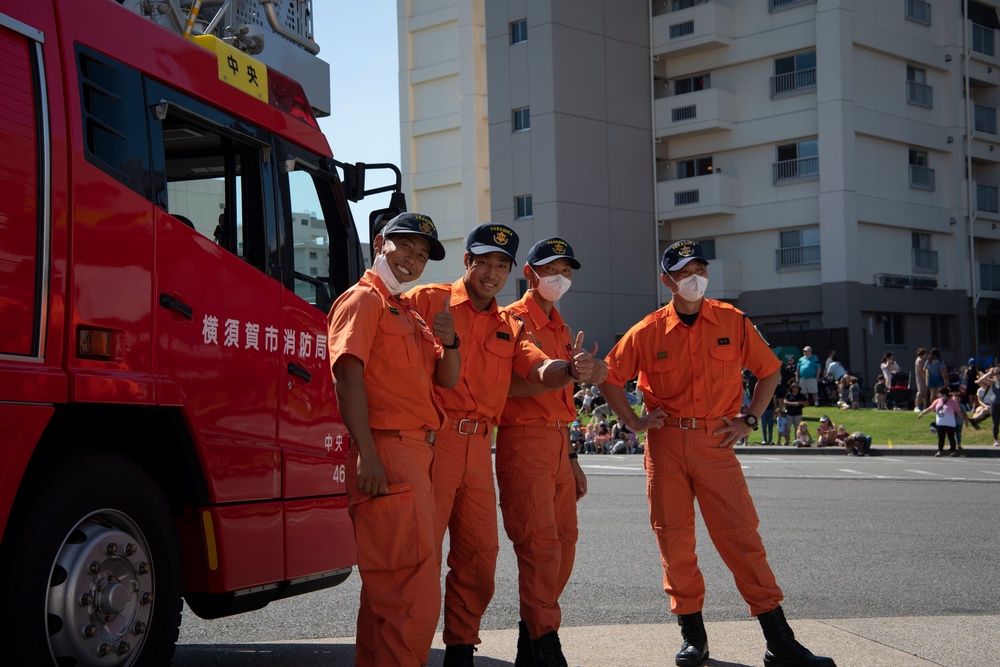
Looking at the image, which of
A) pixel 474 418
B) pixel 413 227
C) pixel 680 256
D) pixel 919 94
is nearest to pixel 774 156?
pixel 919 94

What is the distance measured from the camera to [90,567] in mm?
4559

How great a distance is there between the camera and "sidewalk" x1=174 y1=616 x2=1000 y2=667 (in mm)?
6086

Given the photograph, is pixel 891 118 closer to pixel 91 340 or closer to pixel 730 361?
pixel 730 361

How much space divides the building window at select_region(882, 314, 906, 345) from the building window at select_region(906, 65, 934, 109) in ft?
24.9

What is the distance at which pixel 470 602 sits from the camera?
5.70 m

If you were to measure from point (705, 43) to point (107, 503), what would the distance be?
41.5 meters

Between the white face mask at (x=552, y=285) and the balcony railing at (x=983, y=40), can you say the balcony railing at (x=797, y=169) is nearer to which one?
the balcony railing at (x=983, y=40)

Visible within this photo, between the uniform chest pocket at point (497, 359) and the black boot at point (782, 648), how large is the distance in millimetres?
1726

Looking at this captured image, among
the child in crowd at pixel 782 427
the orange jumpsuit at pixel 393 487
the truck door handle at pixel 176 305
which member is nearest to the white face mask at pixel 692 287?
the orange jumpsuit at pixel 393 487

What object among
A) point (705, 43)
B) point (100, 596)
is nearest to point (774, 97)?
point (705, 43)

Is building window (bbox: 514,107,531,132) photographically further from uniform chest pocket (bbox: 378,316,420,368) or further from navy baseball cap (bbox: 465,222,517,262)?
uniform chest pocket (bbox: 378,316,420,368)

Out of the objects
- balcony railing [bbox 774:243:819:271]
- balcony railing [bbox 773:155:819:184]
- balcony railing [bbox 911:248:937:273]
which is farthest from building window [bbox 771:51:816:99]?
balcony railing [bbox 911:248:937:273]

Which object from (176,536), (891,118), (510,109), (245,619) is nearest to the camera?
(176,536)

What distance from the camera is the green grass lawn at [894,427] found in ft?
80.8
